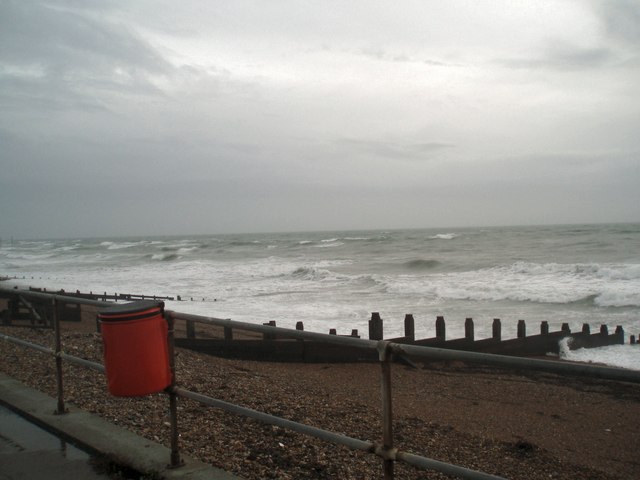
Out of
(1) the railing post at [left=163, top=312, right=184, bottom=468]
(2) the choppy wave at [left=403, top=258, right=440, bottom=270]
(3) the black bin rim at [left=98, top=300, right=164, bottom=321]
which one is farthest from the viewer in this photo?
(2) the choppy wave at [left=403, top=258, right=440, bottom=270]

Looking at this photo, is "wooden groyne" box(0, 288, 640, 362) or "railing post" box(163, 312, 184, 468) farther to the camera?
"wooden groyne" box(0, 288, 640, 362)

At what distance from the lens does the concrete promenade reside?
366cm

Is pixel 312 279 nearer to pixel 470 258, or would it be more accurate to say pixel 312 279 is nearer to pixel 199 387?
pixel 470 258

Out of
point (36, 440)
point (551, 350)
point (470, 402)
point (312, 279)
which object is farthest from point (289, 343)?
point (312, 279)

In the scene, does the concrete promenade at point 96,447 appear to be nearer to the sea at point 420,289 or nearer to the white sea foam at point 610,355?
→ the sea at point 420,289

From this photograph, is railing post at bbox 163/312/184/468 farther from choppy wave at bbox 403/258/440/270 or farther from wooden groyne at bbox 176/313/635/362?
choppy wave at bbox 403/258/440/270

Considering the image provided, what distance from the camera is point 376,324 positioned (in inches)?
455

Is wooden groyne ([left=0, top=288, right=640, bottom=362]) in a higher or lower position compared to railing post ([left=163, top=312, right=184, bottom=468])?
lower

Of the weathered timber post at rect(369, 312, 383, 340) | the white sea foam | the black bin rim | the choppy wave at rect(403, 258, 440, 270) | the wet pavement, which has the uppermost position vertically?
the black bin rim

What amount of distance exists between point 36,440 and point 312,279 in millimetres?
27474

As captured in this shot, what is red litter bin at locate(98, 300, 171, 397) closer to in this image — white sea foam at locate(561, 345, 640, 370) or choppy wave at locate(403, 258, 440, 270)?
white sea foam at locate(561, 345, 640, 370)

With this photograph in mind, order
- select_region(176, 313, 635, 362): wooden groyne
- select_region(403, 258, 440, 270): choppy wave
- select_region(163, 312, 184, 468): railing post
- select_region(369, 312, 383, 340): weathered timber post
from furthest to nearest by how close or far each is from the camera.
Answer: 1. select_region(403, 258, 440, 270): choppy wave
2. select_region(369, 312, 383, 340): weathered timber post
3. select_region(176, 313, 635, 362): wooden groyne
4. select_region(163, 312, 184, 468): railing post

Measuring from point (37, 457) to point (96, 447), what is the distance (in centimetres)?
40

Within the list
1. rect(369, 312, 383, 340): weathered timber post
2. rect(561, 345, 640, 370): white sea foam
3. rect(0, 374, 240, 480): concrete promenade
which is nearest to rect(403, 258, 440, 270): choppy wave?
rect(561, 345, 640, 370): white sea foam
